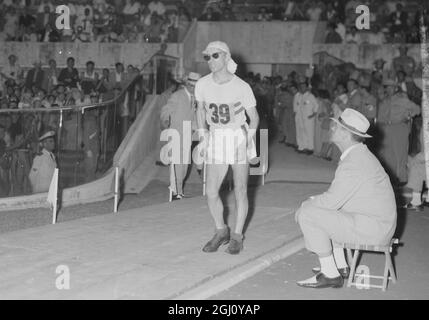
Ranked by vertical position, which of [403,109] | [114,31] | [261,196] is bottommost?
[261,196]

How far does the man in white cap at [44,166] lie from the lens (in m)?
12.8

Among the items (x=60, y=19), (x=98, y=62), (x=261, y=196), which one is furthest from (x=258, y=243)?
(x=60, y=19)

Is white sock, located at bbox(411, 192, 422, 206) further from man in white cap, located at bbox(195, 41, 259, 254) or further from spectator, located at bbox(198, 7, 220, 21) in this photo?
spectator, located at bbox(198, 7, 220, 21)

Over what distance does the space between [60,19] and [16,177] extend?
525 inches

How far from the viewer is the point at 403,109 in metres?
15.7

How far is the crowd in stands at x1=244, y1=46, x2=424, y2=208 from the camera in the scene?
1574 centimetres

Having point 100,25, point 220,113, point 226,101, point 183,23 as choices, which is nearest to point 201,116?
point 220,113

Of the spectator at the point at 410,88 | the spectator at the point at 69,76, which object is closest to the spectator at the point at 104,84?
the spectator at the point at 69,76

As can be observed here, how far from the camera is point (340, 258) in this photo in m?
7.56

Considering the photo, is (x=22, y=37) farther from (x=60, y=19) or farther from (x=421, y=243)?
(x=421, y=243)

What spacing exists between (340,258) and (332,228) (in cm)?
72

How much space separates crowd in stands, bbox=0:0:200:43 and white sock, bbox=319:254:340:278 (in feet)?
56.3

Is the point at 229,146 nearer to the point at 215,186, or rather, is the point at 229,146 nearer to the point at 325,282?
the point at 215,186

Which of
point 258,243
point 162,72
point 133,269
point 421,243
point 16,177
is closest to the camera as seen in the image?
point 133,269
